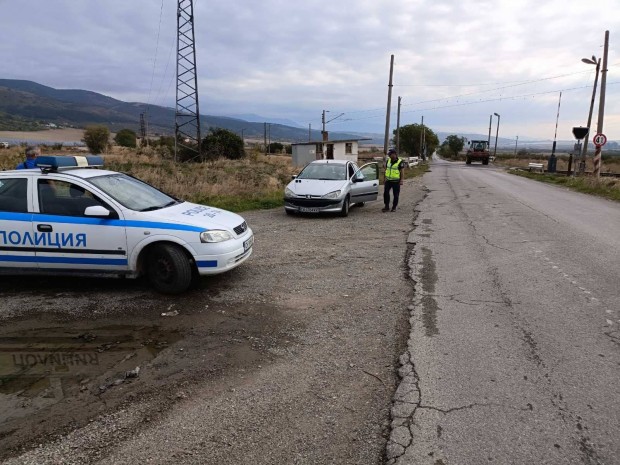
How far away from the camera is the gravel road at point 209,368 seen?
2771mm

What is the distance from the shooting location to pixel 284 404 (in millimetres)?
3201

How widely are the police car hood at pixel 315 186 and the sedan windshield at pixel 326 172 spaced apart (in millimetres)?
287

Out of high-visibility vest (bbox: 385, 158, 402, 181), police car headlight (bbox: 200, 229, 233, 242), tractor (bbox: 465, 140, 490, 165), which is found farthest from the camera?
tractor (bbox: 465, 140, 490, 165)

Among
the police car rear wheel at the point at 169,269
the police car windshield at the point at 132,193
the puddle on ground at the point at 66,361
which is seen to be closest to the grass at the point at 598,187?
the police car windshield at the point at 132,193

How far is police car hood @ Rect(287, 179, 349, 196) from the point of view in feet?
38.0

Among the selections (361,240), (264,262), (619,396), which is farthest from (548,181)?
(619,396)

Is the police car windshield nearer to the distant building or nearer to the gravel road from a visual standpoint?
the gravel road

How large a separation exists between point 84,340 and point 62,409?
1.20 metres

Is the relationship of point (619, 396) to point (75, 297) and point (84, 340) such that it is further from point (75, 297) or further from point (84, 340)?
point (75, 297)

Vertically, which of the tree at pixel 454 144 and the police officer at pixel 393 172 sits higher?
the tree at pixel 454 144

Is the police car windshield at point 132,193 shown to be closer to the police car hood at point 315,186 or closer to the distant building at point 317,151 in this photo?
the police car hood at point 315,186

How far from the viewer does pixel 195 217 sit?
5.72 metres

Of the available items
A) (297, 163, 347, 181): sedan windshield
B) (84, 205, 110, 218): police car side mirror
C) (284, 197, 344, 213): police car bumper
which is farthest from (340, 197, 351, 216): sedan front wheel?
(84, 205, 110, 218): police car side mirror

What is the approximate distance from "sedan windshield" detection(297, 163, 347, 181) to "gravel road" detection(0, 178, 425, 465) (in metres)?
6.19
